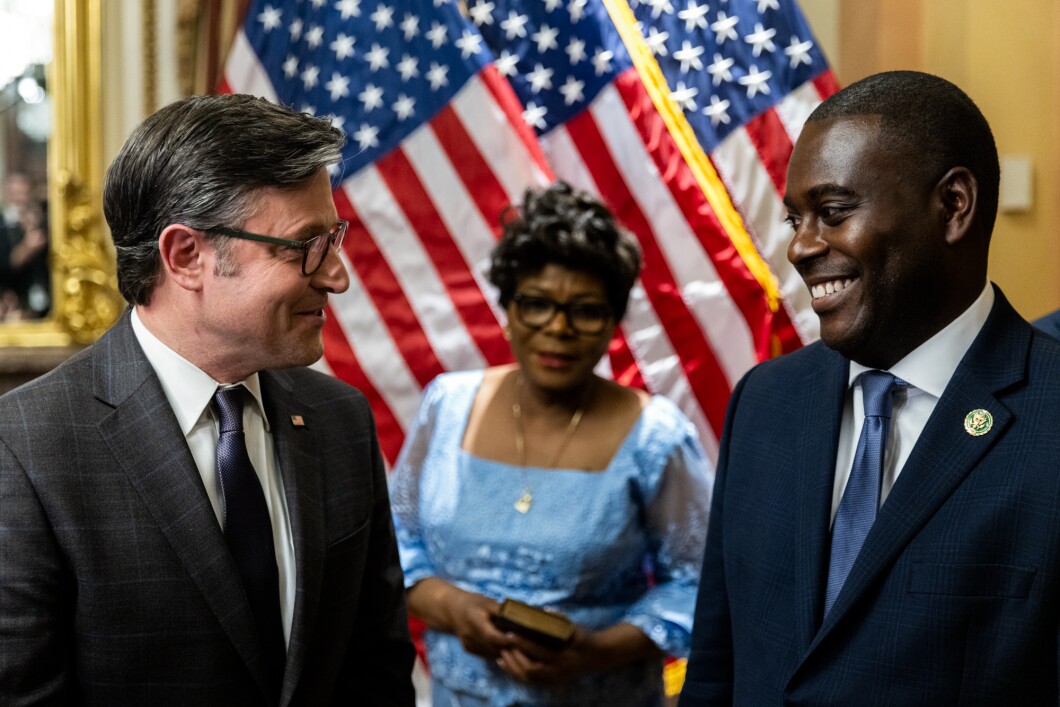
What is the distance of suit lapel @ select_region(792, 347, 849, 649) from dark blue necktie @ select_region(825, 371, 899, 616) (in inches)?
0.7

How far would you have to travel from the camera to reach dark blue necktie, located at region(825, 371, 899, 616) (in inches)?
59.6

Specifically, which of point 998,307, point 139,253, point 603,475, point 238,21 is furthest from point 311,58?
point 998,307

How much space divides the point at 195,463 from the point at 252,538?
14 centimetres

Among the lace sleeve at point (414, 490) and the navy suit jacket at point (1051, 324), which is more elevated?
the navy suit jacket at point (1051, 324)

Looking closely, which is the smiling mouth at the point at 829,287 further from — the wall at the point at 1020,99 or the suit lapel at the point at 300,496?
the wall at the point at 1020,99

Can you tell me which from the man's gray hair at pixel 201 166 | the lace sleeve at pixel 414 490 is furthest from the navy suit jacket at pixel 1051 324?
the man's gray hair at pixel 201 166

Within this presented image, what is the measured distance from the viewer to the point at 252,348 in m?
1.64

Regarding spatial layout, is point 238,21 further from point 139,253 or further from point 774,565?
point 774,565

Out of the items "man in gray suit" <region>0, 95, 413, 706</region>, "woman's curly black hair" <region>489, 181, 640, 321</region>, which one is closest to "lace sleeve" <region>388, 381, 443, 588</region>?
"woman's curly black hair" <region>489, 181, 640, 321</region>

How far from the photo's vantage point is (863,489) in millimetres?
1525

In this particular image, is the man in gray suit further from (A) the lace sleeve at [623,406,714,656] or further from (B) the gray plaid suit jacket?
(A) the lace sleeve at [623,406,714,656]

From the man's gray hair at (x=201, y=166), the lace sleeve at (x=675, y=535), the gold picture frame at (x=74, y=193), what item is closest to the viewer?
the man's gray hair at (x=201, y=166)

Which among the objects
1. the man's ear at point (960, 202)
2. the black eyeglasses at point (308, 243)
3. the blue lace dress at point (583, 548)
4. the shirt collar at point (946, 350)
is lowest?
the blue lace dress at point (583, 548)

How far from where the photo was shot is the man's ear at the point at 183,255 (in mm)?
1581
